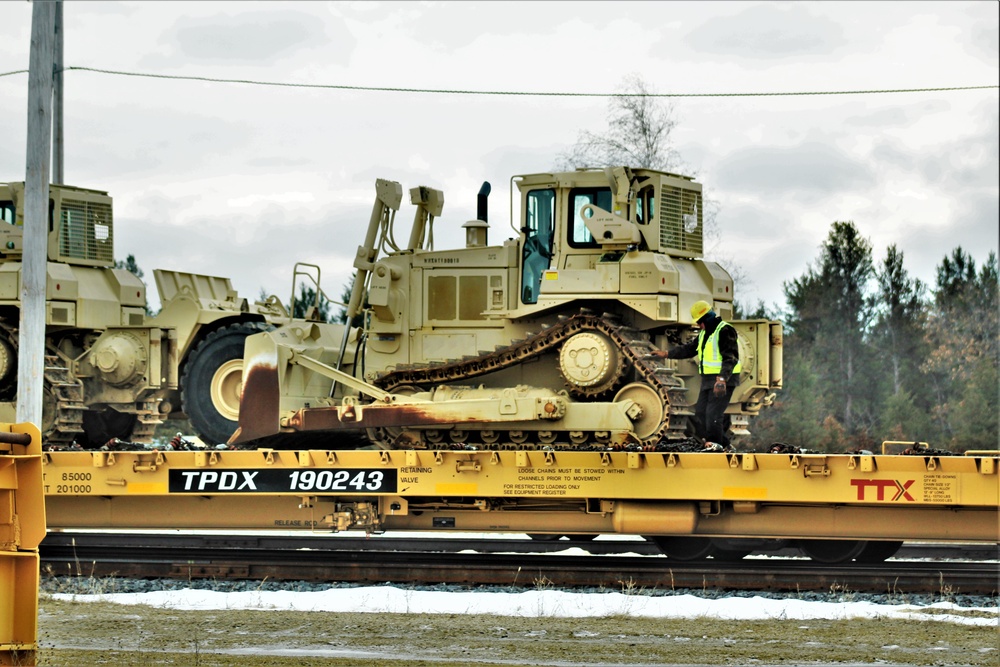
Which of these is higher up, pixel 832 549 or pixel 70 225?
pixel 70 225

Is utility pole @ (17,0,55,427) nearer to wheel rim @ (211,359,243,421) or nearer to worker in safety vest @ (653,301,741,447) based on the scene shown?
wheel rim @ (211,359,243,421)

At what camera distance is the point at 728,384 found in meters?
14.4

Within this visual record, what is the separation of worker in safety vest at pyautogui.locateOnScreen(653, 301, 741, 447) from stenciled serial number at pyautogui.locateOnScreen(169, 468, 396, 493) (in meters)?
3.16

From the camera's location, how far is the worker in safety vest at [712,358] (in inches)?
559

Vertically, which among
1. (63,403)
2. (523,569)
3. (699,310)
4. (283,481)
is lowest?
(523,569)

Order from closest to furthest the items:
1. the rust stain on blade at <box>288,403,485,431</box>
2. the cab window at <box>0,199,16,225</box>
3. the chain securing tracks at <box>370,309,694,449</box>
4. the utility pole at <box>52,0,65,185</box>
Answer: the chain securing tracks at <box>370,309,694,449</box> < the rust stain on blade at <box>288,403,485,431</box> < the cab window at <box>0,199,16,225</box> < the utility pole at <box>52,0,65,185</box>

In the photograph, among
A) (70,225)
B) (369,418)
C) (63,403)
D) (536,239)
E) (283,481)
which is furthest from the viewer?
(70,225)

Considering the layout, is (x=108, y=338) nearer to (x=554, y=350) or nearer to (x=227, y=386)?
(x=227, y=386)

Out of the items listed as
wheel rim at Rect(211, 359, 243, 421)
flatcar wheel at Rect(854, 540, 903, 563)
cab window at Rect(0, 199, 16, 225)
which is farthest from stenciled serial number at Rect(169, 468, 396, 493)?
cab window at Rect(0, 199, 16, 225)

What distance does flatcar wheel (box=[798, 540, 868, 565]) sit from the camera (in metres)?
14.3

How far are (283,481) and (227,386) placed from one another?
3719 millimetres

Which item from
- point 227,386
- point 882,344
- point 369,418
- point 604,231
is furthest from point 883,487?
point 882,344

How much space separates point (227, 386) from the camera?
1744cm

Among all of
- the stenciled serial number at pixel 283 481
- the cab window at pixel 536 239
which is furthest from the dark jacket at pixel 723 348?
the stenciled serial number at pixel 283 481
